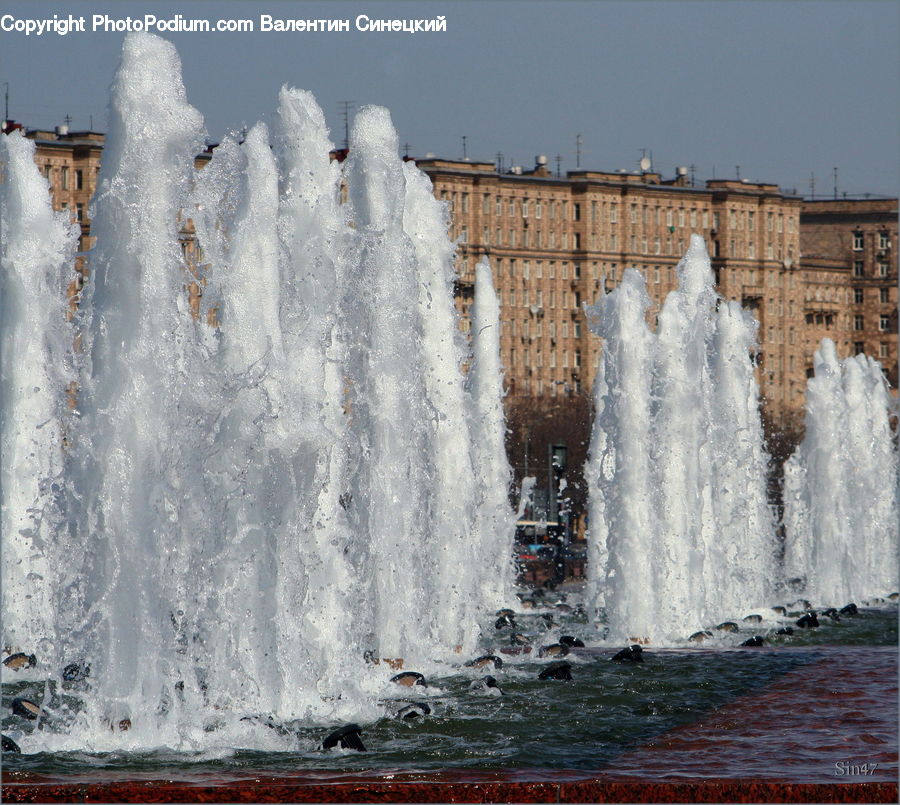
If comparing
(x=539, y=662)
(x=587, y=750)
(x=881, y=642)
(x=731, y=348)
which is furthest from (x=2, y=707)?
(x=731, y=348)

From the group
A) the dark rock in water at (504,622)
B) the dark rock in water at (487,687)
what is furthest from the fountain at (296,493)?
the dark rock in water at (504,622)

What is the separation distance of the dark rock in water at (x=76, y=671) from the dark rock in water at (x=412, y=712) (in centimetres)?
270

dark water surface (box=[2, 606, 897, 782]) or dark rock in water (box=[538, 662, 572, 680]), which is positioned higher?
dark rock in water (box=[538, 662, 572, 680])

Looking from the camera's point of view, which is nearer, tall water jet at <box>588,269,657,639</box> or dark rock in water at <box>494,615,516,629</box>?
tall water jet at <box>588,269,657,639</box>

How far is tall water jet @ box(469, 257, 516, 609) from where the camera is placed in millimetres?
36156

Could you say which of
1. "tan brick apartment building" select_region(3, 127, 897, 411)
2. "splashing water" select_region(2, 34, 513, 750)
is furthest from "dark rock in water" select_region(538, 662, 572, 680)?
"tan brick apartment building" select_region(3, 127, 897, 411)

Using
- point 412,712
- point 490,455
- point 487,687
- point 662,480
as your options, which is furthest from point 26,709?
point 490,455

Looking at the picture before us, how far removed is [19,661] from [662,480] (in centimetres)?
1096

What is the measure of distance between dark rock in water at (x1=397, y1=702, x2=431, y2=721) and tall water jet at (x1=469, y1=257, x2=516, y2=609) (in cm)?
1399

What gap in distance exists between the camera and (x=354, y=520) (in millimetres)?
24016

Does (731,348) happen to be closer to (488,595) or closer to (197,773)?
(488,595)

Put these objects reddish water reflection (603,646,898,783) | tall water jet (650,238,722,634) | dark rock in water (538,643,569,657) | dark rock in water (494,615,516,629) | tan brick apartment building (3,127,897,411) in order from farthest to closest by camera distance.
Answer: tan brick apartment building (3,127,897,411) → dark rock in water (494,615,516,629) → tall water jet (650,238,722,634) → dark rock in water (538,643,569,657) → reddish water reflection (603,646,898,783)

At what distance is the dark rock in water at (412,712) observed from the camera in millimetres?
18422

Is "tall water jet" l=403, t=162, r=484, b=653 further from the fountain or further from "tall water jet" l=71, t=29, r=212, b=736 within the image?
"tall water jet" l=71, t=29, r=212, b=736
